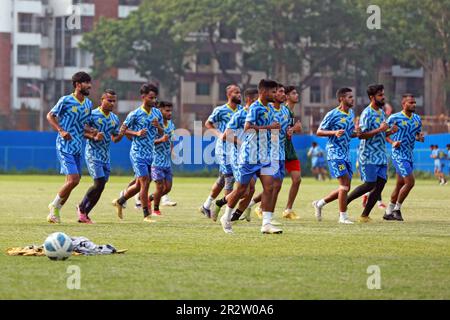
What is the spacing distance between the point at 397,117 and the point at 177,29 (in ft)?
216

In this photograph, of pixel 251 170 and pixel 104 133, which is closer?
pixel 251 170

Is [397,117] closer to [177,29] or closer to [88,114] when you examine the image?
[88,114]

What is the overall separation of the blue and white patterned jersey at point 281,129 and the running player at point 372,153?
1400mm

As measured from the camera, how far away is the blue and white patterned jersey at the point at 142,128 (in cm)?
2206

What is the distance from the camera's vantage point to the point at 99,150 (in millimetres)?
20984

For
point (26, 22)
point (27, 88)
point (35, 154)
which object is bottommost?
point (35, 154)

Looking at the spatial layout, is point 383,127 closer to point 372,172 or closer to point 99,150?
point 372,172

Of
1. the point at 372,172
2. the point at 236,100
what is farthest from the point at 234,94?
the point at 372,172

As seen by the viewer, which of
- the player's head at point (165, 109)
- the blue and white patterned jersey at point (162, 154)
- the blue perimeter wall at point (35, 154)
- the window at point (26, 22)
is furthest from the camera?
the window at point (26, 22)

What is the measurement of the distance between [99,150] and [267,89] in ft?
15.5

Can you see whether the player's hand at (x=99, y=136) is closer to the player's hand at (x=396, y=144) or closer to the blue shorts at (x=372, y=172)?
the blue shorts at (x=372, y=172)

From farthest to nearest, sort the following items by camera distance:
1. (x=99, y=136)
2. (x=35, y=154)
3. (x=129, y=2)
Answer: (x=129, y=2)
(x=35, y=154)
(x=99, y=136)

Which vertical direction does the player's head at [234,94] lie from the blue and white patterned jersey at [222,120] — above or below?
above

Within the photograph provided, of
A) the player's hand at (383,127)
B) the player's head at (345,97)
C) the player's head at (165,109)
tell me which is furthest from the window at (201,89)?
the player's hand at (383,127)
